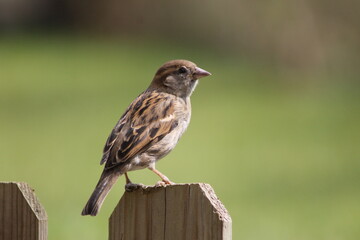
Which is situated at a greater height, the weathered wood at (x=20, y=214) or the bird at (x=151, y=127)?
the bird at (x=151, y=127)

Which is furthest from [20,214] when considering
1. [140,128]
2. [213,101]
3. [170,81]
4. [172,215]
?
[213,101]

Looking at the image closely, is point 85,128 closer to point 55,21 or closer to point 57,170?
point 57,170

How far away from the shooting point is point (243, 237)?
787 centimetres

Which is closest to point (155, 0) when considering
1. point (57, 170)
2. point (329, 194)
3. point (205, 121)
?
point (205, 121)

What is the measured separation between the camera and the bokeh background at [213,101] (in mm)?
9469

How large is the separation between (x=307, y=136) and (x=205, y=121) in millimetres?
1571

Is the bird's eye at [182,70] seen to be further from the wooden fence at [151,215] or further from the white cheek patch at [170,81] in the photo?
the wooden fence at [151,215]

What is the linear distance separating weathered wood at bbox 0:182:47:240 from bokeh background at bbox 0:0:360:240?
353 centimetres

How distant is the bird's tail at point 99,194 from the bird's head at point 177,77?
4.51 feet

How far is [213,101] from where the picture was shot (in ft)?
48.6

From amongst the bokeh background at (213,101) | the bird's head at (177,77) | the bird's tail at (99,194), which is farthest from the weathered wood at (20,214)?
the bokeh background at (213,101)

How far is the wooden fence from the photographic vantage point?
3396mm

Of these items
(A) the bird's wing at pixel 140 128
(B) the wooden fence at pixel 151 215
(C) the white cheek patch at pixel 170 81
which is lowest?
(B) the wooden fence at pixel 151 215

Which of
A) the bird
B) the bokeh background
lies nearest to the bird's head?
the bird
